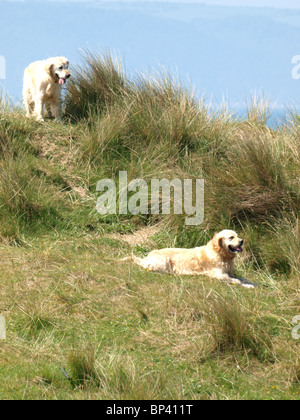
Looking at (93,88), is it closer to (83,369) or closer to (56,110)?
(56,110)

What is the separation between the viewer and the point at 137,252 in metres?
10.1

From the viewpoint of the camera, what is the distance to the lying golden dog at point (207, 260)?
344 inches

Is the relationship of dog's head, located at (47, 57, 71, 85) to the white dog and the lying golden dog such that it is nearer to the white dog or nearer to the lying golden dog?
the white dog

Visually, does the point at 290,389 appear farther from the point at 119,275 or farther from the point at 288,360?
the point at 119,275

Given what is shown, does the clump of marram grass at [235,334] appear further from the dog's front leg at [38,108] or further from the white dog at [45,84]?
the dog's front leg at [38,108]

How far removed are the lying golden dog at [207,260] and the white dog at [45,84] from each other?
518cm

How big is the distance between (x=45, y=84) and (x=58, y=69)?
0.47 m

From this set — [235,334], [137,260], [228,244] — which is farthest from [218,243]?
[235,334]

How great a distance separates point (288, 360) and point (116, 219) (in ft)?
16.8

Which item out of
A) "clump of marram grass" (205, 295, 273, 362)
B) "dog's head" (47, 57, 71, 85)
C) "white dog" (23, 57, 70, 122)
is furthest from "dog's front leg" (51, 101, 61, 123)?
"clump of marram grass" (205, 295, 273, 362)

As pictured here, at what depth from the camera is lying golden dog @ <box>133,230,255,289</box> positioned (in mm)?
8742

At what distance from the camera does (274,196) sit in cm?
1044
